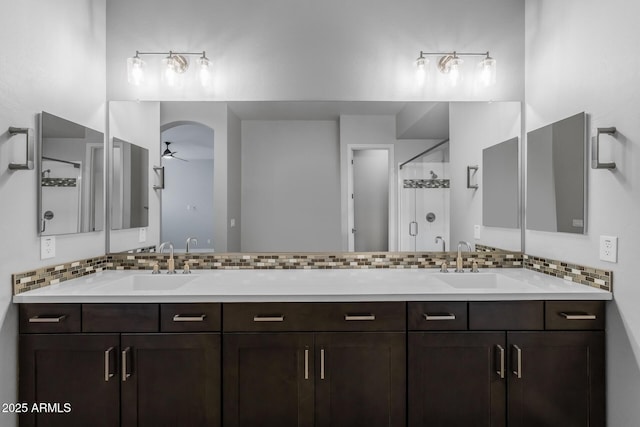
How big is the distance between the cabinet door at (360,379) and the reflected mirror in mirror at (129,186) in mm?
1438

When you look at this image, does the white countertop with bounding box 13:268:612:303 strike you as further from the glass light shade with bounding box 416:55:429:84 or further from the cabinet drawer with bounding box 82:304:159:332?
the glass light shade with bounding box 416:55:429:84

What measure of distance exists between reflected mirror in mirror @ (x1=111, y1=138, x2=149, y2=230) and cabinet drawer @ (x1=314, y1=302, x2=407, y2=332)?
1371 millimetres

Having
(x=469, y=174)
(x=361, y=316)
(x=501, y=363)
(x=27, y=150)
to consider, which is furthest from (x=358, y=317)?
(x=27, y=150)

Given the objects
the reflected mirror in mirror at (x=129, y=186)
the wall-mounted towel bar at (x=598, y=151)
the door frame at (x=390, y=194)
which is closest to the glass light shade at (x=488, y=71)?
the door frame at (x=390, y=194)

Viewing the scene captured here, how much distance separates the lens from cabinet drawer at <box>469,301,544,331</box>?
175 cm

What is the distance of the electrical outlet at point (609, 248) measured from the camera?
1.68 meters

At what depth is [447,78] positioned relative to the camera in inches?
94.6

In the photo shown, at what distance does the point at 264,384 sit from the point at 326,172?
4.28 feet

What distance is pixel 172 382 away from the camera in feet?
5.67

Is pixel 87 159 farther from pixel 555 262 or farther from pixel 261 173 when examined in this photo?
pixel 555 262

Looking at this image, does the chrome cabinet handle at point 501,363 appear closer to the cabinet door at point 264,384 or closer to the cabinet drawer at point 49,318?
the cabinet door at point 264,384

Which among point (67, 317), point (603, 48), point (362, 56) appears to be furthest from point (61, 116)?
point (603, 48)

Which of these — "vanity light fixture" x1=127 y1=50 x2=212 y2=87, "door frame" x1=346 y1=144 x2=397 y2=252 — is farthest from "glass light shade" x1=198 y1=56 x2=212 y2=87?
"door frame" x1=346 y1=144 x2=397 y2=252

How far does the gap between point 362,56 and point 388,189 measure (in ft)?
2.83
